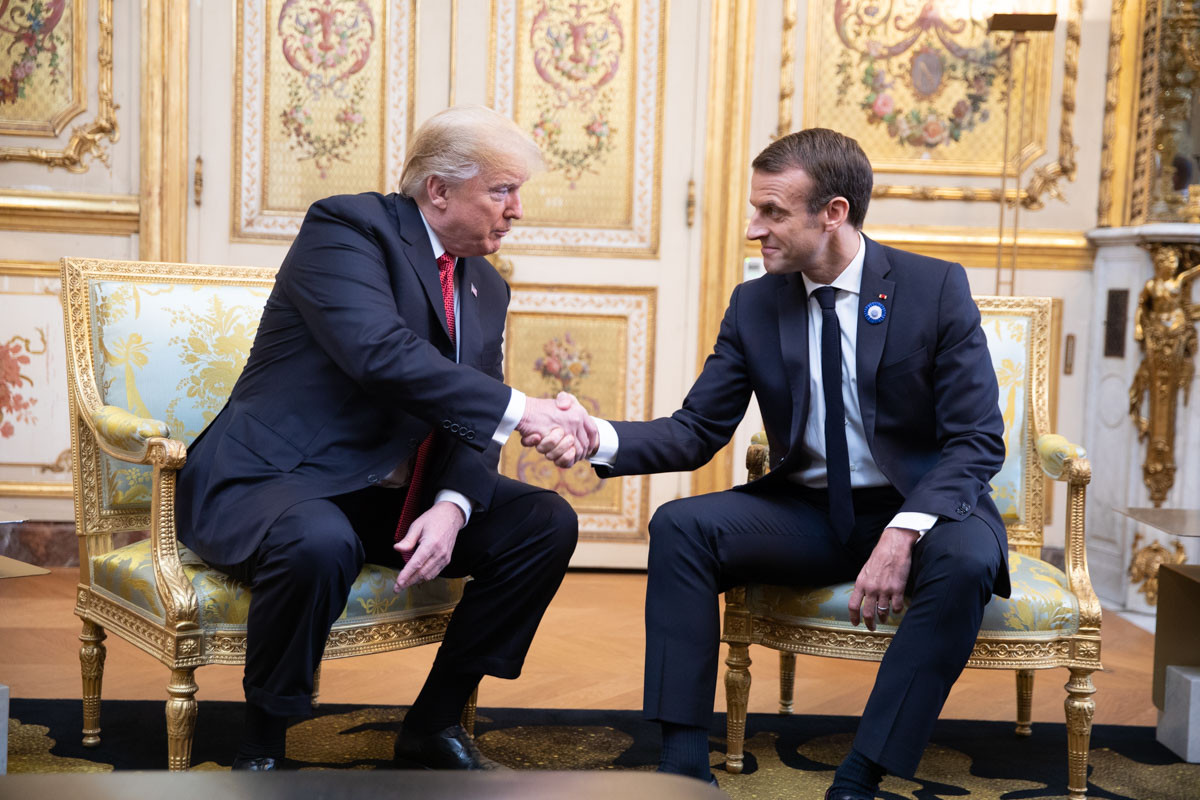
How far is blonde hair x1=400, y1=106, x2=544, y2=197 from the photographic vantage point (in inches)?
87.4

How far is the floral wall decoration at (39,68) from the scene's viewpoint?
399cm

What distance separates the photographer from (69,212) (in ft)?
13.1

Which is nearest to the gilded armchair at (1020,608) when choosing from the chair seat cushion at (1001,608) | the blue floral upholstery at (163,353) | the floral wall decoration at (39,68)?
the chair seat cushion at (1001,608)

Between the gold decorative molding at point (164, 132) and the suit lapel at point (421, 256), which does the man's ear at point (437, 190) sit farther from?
the gold decorative molding at point (164, 132)

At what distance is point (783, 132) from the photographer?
13.4 feet

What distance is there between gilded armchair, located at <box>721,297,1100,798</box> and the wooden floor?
41 cm

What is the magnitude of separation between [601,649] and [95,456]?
1.45 meters

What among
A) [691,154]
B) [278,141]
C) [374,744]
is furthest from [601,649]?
[278,141]

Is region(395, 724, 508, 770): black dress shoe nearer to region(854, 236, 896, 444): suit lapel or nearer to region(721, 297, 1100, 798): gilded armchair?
region(721, 297, 1100, 798): gilded armchair

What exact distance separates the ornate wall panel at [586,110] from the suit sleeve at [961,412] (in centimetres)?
200

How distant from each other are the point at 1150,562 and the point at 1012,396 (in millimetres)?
1628

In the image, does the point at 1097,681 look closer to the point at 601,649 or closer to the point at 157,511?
the point at 601,649

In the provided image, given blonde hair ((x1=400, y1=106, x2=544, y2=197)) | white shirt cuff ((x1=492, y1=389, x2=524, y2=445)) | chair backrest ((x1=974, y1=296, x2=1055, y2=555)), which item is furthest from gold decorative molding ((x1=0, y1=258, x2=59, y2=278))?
chair backrest ((x1=974, y1=296, x2=1055, y2=555))

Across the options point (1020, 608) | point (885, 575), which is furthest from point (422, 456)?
point (1020, 608)
